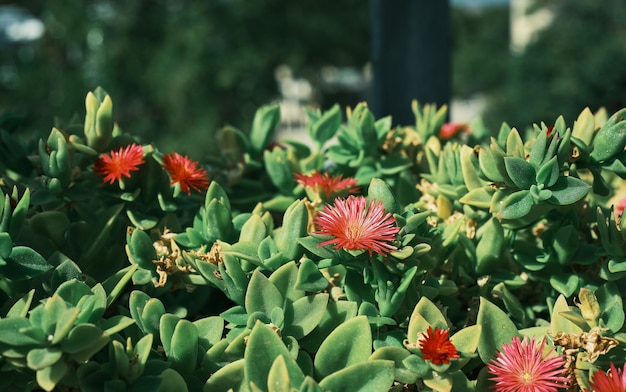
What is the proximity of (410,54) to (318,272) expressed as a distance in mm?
1228

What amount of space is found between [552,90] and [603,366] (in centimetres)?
794

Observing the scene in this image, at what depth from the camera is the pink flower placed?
67 cm

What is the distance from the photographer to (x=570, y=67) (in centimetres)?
844

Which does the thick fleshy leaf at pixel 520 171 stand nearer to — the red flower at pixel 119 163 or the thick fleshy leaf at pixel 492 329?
the thick fleshy leaf at pixel 492 329

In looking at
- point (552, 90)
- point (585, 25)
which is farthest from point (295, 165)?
point (585, 25)

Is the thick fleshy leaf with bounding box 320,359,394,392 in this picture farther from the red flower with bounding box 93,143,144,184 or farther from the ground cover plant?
the red flower with bounding box 93,143,144,184

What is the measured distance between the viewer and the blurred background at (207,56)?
898 centimetres

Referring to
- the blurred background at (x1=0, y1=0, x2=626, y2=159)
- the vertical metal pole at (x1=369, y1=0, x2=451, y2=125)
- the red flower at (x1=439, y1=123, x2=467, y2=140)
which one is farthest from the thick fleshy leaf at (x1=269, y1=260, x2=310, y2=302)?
the blurred background at (x1=0, y1=0, x2=626, y2=159)

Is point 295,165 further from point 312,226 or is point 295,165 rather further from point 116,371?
point 116,371

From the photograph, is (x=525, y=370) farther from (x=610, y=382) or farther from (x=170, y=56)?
(x=170, y=56)

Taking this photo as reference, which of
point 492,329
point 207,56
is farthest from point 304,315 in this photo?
point 207,56

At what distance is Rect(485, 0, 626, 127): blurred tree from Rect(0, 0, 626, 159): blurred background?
0.02 metres

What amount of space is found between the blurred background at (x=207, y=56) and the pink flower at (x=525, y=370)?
25.0ft

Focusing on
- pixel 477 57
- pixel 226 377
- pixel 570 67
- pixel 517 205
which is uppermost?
pixel 517 205
